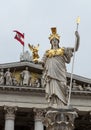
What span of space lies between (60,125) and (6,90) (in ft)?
103

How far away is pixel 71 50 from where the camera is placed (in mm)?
10766

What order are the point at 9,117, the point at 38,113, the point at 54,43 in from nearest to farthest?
the point at 54,43, the point at 9,117, the point at 38,113

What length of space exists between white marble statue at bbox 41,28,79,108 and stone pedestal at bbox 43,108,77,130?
31cm

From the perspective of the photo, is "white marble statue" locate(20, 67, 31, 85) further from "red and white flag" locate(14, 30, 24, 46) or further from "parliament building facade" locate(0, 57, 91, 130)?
"red and white flag" locate(14, 30, 24, 46)

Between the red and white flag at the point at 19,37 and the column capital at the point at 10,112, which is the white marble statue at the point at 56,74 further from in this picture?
the red and white flag at the point at 19,37

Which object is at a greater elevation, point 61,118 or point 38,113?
point 38,113

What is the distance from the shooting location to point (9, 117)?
39812 millimetres

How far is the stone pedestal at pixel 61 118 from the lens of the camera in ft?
32.8

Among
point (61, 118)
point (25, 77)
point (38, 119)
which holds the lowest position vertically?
point (61, 118)

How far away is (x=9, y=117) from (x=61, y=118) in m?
30.1

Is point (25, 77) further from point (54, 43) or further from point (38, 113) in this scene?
point (54, 43)

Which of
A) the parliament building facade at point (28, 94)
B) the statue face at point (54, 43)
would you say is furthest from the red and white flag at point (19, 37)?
the statue face at point (54, 43)

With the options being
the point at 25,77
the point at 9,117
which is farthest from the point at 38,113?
the point at 25,77

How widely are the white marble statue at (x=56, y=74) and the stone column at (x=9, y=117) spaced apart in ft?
95.3
